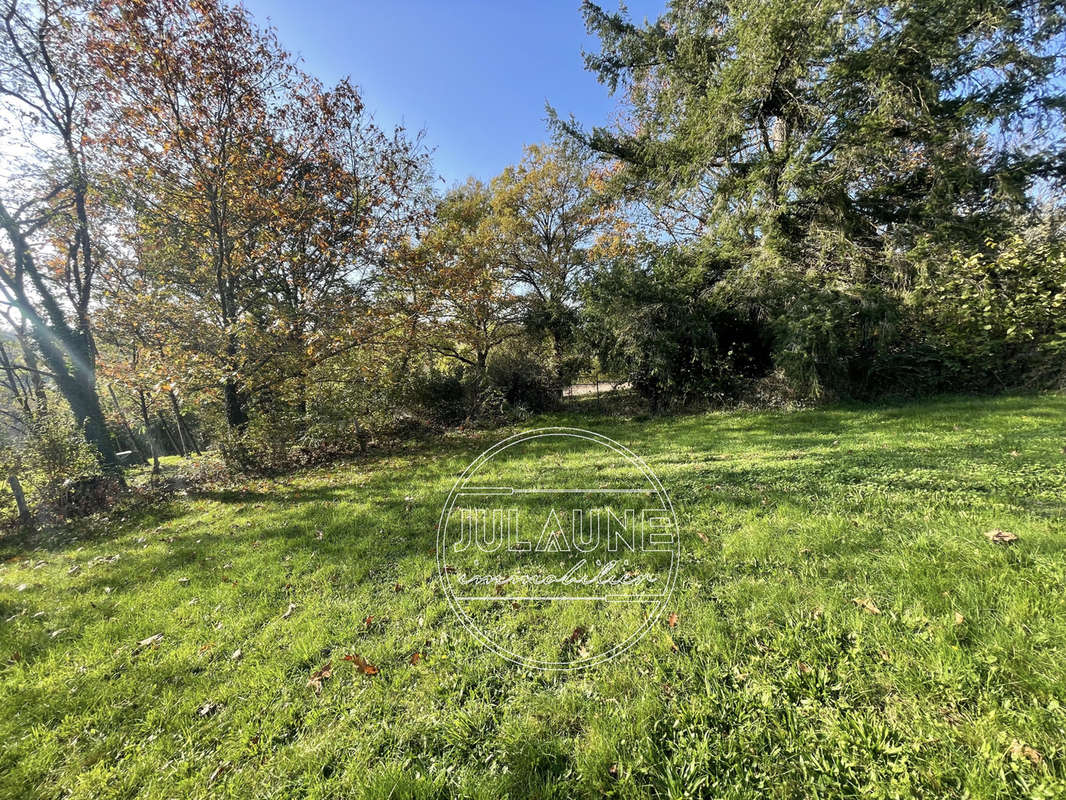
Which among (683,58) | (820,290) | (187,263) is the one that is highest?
(683,58)

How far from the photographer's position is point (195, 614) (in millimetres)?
2898

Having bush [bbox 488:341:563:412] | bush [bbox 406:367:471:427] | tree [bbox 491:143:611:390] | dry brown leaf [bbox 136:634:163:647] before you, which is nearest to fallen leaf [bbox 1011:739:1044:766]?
dry brown leaf [bbox 136:634:163:647]

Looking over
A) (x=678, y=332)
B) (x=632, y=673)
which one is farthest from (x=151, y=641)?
(x=678, y=332)

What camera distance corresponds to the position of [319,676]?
7.12 feet

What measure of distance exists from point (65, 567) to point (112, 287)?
7790 mm

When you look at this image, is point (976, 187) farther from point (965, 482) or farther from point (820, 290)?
point (965, 482)

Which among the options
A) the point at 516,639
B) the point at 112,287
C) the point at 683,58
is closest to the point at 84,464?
the point at 112,287

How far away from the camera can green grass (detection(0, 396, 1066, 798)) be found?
4.80ft

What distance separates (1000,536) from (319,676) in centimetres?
450

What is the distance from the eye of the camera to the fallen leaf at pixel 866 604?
204 centimetres

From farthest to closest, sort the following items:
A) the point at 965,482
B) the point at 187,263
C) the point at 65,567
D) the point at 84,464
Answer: the point at 187,263
the point at 84,464
the point at 65,567
the point at 965,482

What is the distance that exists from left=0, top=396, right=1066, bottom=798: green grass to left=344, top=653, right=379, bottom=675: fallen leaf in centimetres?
6

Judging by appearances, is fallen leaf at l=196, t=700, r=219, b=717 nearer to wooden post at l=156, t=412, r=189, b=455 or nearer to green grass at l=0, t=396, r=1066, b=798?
green grass at l=0, t=396, r=1066, b=798

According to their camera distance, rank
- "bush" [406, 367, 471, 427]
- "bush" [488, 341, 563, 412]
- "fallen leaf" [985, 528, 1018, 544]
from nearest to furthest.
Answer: "fallen leaf" [985, 528, 1018, 544], "bush" [406, 367, 471, 427], "bush" [488, 341, 563, 412]
